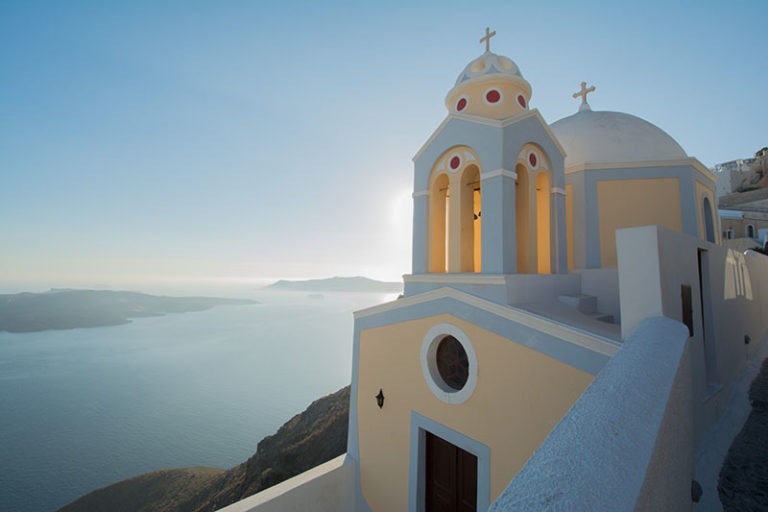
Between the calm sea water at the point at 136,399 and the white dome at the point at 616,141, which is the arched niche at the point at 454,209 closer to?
the white dome at the point at 616,141

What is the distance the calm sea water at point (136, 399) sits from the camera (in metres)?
37.8

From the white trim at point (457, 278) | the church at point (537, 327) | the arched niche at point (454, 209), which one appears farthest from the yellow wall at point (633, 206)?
the white trim at point (457, 278)

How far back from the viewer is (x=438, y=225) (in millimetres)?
6301

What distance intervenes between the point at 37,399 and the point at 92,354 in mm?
44388

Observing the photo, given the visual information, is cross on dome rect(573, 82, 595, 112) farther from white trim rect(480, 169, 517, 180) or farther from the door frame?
the door frame

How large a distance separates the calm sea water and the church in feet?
146

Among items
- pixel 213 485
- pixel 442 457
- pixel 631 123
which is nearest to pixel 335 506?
pixel 442 457

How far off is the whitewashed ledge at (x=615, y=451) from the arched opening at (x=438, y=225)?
14.7 feet

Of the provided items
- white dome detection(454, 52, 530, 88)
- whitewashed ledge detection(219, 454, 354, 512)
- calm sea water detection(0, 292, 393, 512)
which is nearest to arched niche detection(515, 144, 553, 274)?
white dome detection(454, 52, 530, 88)

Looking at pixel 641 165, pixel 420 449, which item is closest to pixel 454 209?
pixel 420 449

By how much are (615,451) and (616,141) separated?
27.7 feet

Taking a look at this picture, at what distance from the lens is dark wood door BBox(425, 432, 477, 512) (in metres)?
4.31

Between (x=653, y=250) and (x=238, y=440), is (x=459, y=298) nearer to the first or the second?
(x=653, y=250)

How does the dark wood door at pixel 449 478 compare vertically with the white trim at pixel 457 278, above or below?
A: below
